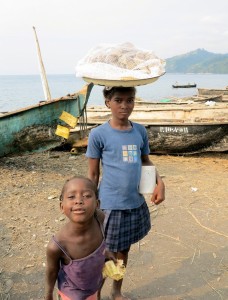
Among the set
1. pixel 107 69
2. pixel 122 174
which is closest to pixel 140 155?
pixel 122 174

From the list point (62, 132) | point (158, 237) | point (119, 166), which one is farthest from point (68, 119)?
point (119, 166)

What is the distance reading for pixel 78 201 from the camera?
5.04ft

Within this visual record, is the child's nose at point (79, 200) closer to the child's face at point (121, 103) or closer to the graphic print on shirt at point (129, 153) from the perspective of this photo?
the graphic print on shirt at point (129, 153)

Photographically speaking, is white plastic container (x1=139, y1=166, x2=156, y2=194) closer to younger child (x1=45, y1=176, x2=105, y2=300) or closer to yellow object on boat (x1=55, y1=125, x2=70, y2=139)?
younger child (x1=45, y1=176, x2=105, y2=300)

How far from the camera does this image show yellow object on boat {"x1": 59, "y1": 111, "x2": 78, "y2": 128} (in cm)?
607

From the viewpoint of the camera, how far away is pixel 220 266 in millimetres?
2908

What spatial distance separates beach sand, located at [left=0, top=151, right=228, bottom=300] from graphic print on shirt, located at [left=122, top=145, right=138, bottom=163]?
1179 mm

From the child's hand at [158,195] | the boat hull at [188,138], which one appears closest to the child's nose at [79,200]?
the child's hand at [158,195]

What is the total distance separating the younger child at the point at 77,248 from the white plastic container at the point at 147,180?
1.80 feet

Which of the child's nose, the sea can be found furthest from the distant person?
the child's nose

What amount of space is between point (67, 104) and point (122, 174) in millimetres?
4723

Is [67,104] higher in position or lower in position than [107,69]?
lower

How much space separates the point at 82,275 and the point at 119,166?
0.72m

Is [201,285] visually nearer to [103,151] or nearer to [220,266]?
[220,266]
